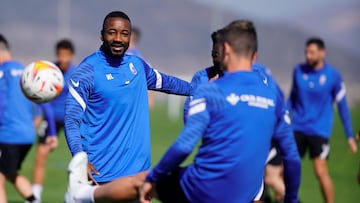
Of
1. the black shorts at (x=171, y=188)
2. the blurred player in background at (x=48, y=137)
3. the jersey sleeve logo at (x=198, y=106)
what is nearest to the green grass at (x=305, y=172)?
the blurred player in background at (x=48, y=137)

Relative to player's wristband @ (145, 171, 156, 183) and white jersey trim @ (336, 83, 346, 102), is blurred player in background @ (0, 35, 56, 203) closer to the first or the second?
white jersey trim @ (336, 83, 346, 102)

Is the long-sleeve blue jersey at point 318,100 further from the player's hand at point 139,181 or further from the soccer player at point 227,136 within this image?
the player's hand at point 139,181

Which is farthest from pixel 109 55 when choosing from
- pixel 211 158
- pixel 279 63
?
pixel 279 63

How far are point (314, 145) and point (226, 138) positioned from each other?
22.5ft

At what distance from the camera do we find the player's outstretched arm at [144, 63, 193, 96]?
723 cm

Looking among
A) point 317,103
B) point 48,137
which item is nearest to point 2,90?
point 48,137

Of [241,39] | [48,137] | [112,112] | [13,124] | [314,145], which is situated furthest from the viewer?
[48,137]

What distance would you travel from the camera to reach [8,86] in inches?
404

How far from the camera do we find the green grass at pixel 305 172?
12416 mm

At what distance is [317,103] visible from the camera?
12242 millimetres

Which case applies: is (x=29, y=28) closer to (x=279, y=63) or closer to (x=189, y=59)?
(x=189, y=59)

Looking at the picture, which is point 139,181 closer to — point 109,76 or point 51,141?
point 109,76

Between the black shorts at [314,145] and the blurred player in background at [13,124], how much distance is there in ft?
12.6

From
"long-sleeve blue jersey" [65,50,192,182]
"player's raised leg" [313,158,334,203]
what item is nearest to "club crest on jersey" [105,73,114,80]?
"long-sleeve blue jersey" [65,50,192,182]
